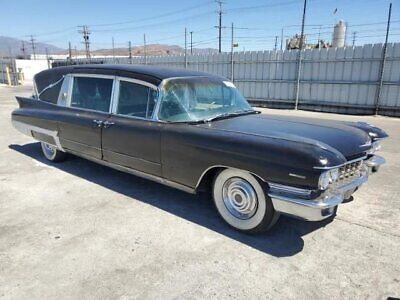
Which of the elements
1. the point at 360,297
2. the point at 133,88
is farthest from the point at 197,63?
the point at 360,297

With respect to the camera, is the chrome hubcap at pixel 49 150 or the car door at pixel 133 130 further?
the chrome hubcap at pixel 49 150

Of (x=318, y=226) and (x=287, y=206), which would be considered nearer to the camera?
(x=287, y=206)

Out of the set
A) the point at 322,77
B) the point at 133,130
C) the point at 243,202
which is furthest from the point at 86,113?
the point at 322,77

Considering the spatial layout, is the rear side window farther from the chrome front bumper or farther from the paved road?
the chrome front bumper

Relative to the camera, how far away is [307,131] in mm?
3398

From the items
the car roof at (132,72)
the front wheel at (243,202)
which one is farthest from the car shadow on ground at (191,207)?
the car roof at (132,72)

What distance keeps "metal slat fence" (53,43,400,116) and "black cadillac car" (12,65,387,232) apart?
360 inches

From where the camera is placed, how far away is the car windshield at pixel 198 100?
3.81 metres

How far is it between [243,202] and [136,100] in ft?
6.09

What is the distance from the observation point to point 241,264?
2877 mm

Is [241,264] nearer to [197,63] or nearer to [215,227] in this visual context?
[215,227]

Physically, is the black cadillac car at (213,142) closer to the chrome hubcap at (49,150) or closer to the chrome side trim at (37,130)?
the chrome side trim at (37,130)

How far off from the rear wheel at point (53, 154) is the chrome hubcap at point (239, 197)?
3.52 meters

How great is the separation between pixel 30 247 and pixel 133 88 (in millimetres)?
2124
